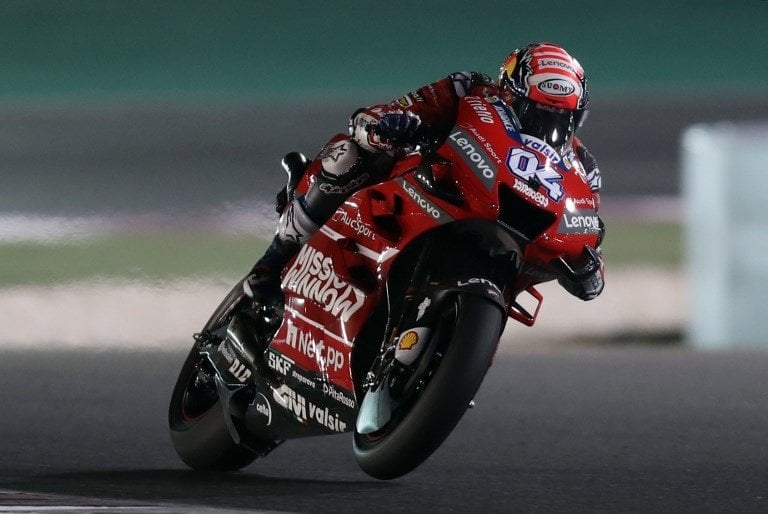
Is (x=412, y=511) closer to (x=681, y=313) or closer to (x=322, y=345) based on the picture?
(x=322, y=345)

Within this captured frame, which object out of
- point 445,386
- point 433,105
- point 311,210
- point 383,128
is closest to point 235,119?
point 311,210

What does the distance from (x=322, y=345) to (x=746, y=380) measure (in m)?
4.11

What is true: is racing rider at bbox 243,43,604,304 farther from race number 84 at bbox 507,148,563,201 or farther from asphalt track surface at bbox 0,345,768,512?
asphalt track surface at bbox 0,345,768,512

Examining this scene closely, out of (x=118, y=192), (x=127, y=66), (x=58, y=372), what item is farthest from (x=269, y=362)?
(x=127, y=66)

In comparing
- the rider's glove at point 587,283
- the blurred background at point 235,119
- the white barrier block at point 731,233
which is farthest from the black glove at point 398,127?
the blurred background at point 235,119

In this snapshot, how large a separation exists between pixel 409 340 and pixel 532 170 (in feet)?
1.95

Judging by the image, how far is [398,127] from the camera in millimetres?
4980

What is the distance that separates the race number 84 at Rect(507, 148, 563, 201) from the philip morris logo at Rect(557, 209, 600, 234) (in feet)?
0.24

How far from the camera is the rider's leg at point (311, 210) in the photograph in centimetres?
524

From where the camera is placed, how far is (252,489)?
16.8 ft

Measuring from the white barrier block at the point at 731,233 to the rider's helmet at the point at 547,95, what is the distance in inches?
196

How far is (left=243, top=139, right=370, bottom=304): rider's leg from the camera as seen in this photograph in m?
5.24

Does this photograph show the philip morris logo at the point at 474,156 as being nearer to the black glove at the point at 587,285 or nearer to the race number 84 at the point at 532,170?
the race number 84 at the point at 532,170

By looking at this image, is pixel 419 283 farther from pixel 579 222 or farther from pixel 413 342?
pixel 579 222
